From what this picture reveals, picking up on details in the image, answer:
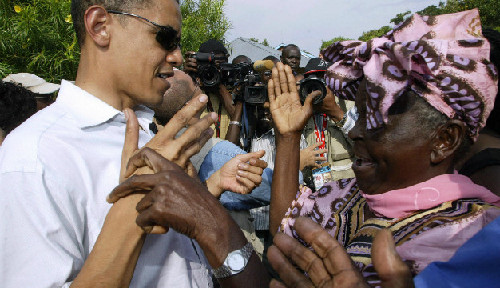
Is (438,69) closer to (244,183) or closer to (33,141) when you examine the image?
(244,183)

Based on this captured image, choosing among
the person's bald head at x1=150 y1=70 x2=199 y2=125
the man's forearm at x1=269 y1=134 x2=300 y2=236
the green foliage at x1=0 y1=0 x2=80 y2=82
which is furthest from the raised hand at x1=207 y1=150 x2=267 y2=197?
the green foliage at x1=0 y1=0 x2=80 y2=82

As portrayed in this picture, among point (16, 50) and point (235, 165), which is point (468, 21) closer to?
point (235, 165)

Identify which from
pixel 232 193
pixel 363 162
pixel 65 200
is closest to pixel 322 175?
pixel 232 193

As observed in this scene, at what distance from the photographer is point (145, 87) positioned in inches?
66.4

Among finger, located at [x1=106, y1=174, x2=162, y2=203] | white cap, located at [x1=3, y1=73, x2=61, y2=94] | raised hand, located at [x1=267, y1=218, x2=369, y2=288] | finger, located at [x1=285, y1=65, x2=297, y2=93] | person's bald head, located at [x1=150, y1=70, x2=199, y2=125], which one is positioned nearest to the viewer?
raised hand, located at [x1=267, y1=218, x2=369, y2=288]

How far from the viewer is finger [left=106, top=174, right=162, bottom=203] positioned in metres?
1.21

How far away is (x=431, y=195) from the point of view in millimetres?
1398

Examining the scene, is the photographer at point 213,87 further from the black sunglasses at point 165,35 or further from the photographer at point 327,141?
the black sunglasses at point 165,35

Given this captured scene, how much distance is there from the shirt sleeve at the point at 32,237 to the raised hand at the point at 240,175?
0.82m

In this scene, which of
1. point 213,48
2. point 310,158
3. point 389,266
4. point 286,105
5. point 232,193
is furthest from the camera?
point 213,48

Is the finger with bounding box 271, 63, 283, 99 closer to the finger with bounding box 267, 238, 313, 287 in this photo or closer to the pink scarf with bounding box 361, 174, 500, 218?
the pink scarf with bounding box 361, 174, 500, 218

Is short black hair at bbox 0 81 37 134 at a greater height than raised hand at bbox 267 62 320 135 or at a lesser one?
lesser

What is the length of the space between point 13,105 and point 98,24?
196 cm

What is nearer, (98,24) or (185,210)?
(185,210)
